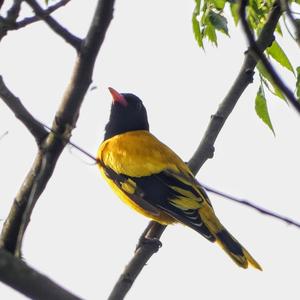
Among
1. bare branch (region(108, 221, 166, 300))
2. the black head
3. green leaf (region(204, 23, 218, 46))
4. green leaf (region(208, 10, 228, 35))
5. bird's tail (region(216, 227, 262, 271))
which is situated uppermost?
green leaf (region(208, 10, 228, 35))

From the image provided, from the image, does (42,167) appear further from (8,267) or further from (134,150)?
(134,150)

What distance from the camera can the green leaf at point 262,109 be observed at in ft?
10.8

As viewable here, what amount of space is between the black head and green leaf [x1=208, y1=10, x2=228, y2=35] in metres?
3.79

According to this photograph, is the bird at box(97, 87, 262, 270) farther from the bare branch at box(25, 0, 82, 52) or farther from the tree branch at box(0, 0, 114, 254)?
the bare branch at box(25, 0, 82, 52)

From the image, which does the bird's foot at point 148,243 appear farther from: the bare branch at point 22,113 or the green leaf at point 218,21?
the bare branch at point 22,113

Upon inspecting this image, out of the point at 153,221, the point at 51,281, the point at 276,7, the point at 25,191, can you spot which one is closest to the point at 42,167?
the point at 25,191

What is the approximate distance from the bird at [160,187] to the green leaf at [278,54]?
1.55 metres

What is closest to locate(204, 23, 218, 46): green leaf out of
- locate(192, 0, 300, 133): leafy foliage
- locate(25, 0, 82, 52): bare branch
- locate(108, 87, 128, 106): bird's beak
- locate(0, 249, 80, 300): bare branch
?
locate(192, 0, 300, 133): leafy foliage

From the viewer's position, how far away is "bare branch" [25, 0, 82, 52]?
203 cm

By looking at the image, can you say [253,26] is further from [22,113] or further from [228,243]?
[228,243]

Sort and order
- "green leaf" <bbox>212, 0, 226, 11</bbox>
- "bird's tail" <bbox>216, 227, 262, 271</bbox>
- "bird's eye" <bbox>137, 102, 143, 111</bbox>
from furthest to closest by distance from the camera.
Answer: "bird's eye" <bbox>137, 102, 143, 111</bbox>, "bird's tail" <bbox>216, 227, 262, 271</bbox>, "green leaf" <bbox>212, 0, 226, 11</bbox>

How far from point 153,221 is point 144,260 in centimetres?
166

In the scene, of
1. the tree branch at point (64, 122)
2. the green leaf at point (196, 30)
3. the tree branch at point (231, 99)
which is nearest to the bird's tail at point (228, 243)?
the tree branch at point (231, 99)

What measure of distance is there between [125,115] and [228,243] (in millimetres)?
2236
